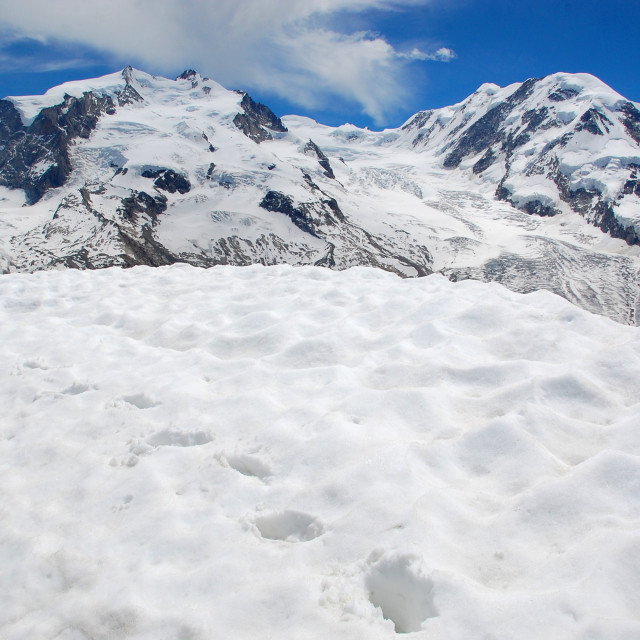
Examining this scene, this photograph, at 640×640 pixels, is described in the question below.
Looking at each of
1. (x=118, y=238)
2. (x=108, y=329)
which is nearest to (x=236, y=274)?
(x=108, y=329)

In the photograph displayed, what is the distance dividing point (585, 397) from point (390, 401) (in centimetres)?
204

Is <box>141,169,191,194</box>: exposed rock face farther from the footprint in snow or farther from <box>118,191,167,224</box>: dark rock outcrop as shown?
the footprint in snow

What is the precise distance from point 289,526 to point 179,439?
1.77m

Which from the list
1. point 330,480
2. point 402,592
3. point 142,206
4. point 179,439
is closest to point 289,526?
point 330,480

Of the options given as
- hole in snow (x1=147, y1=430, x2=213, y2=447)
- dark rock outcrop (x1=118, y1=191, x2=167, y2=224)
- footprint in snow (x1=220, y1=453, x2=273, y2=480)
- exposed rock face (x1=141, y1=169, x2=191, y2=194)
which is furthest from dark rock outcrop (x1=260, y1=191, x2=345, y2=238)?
footprint in snow (x1=220, y1=453, x2=273, y2=480)

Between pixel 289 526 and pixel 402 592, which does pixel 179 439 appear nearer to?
pixel 289 526

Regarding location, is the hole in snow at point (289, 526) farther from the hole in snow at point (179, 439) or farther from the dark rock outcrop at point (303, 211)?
the dark rock outcrop at point (303, 211)

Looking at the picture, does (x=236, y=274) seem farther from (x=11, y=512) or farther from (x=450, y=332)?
(x=11, y=512)

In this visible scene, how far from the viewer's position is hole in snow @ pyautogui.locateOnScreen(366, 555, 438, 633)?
2963mm

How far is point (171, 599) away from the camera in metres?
3.21

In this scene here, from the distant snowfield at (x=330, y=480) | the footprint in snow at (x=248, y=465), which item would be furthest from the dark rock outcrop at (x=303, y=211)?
the footprint in snow at (x=248, y=465)

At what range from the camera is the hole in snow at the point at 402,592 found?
2.96m

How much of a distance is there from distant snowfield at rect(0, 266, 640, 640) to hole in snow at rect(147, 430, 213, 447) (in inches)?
0.8

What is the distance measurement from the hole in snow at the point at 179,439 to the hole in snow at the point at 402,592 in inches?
94.2
